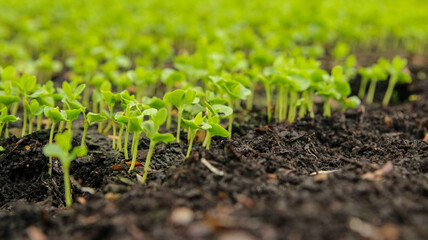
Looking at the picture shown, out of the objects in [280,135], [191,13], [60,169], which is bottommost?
[60,169]

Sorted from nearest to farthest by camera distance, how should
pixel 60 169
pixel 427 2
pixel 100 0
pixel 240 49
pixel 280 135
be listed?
pixel 60 169 → pixel 280 135 → pixel 240 49 → pixel 100 0 → pixel 427 2

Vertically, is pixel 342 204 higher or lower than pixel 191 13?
lower

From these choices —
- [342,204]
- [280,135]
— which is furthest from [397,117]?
[342,204]

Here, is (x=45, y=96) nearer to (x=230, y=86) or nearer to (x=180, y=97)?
(x=180, y=97)

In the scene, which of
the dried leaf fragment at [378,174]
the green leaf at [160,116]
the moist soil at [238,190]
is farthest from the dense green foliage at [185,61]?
the dried leaf fragment at [378,174]

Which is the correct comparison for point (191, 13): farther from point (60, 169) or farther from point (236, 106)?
point (60, 169)

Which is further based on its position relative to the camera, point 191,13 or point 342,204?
point 191,13

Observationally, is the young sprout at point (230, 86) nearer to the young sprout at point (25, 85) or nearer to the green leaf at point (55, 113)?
the green leaf at point (55, 113)

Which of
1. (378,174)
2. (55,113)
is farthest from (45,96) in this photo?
(378,174)
